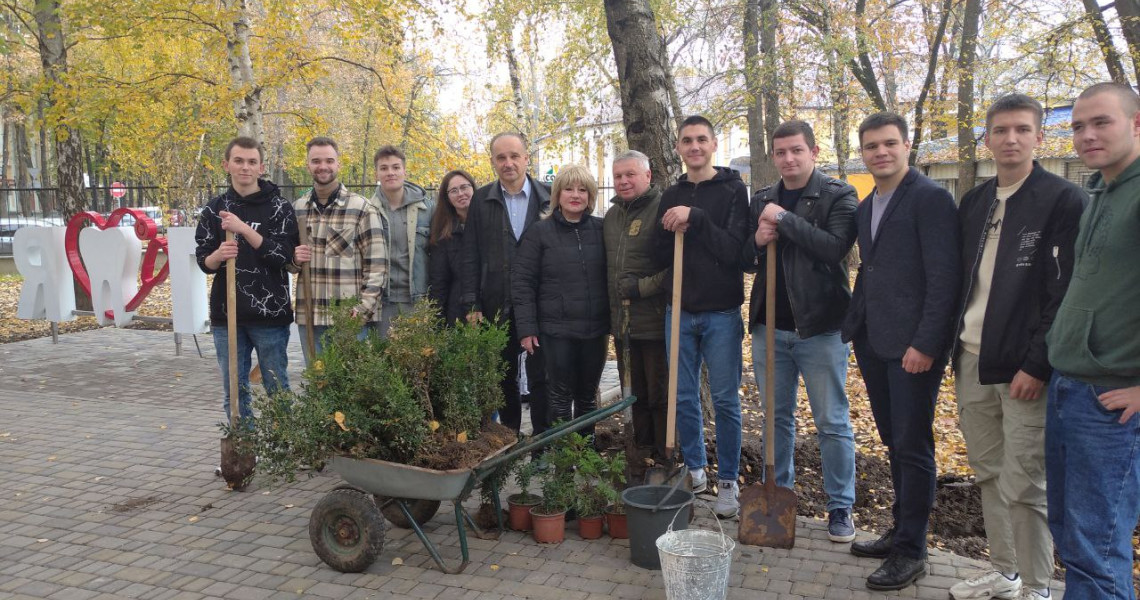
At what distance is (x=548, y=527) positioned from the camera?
445 centimetres

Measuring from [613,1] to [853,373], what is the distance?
5.38 meters

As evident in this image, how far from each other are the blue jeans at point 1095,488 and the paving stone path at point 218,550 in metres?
0.97

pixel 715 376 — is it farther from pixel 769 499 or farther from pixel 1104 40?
pixel 1104 40

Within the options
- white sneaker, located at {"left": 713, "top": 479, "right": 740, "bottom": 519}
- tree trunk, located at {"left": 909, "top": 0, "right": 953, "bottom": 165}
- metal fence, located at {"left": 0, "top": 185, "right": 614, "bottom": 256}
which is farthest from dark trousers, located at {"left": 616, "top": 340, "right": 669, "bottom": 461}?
metal fence, located at {"left": 0, "top": 185, "right": 614, "bottom": 256}

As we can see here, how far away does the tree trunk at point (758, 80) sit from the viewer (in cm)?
1407

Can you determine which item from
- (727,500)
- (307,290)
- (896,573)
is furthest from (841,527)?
(307,290)

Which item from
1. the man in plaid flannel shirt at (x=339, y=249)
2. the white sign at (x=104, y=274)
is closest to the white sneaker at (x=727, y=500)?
the man in plaid flannel shirt at (x=339, y=249)

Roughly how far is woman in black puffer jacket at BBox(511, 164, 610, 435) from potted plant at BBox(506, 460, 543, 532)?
1.70 feet

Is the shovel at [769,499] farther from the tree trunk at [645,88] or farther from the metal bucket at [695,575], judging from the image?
the tree trunk at [645,88]

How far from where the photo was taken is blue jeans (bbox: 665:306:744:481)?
462 cm

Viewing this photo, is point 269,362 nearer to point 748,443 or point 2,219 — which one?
point 748,443

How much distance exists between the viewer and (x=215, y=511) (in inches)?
200

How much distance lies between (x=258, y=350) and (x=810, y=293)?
364cm

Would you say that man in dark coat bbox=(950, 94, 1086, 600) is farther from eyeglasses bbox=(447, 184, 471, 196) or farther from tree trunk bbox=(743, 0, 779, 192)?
tree trunk bbox=(743, 0, 779, 192)
